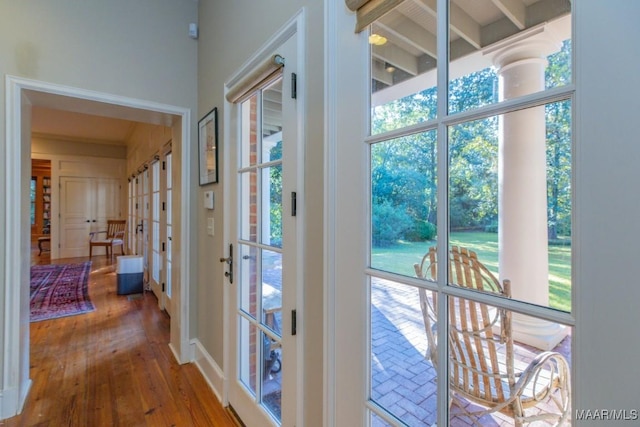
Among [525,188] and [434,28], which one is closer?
[525,188]

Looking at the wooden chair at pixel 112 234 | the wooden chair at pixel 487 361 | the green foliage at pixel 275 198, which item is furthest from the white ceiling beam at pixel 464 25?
the wooden chair at pixel 112 234

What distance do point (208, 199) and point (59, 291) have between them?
3.76m

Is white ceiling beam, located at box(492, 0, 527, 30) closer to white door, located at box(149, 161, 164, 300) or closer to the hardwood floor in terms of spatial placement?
the hardwood floor

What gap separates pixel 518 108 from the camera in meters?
0.64

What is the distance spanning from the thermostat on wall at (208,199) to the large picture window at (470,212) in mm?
1461

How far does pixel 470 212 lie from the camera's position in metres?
0.73

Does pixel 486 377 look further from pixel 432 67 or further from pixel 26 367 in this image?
pixel 26 367

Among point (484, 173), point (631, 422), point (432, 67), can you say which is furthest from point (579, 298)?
point (432, 67)

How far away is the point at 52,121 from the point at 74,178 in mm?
1903

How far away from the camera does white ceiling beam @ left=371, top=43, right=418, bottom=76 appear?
2.90ft

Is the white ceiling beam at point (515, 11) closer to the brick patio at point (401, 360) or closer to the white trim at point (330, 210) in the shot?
the white trim at point (330, 210)

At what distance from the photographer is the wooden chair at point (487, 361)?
0.62 metres

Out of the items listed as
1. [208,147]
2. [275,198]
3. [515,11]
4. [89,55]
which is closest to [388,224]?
[515,11]

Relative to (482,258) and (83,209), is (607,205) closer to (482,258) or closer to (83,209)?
(482,258)
